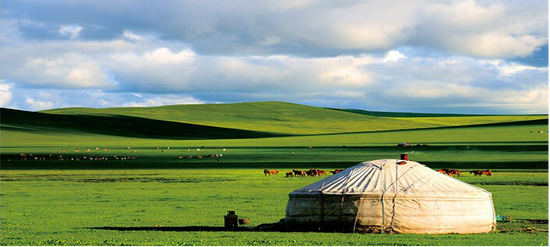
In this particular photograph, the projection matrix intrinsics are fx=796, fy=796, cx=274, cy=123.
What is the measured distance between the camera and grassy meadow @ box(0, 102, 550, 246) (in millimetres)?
21453

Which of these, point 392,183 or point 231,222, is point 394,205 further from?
point 231,222

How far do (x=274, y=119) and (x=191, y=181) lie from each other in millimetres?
129935

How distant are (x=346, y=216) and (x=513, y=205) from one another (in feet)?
39.0

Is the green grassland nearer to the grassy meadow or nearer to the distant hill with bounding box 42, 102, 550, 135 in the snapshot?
the grassy meadow

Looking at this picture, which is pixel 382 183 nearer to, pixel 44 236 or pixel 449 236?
pixel 449 236

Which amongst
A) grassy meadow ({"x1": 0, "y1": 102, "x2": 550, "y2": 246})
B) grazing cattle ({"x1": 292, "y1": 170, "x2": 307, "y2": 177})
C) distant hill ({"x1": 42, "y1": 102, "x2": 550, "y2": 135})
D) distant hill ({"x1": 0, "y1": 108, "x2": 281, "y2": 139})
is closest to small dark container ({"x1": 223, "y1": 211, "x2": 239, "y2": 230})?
grassy meadow ({"x1": 0, "y1": 102, "x2": 550, "y2": 246})

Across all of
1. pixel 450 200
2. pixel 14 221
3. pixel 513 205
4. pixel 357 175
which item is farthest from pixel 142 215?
pixel 513 205

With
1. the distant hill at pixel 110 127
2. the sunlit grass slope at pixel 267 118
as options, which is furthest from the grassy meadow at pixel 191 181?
the sunlit grass slope at pixel 267 118

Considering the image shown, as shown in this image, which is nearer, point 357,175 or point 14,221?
point 357,175

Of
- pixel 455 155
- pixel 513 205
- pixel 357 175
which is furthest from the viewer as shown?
pixel 455 155

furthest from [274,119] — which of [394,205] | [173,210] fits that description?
[394,205]

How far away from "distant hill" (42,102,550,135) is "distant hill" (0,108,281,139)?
11.1 meters

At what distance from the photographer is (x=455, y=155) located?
78375mm

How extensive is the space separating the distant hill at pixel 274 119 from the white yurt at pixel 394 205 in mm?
130019
